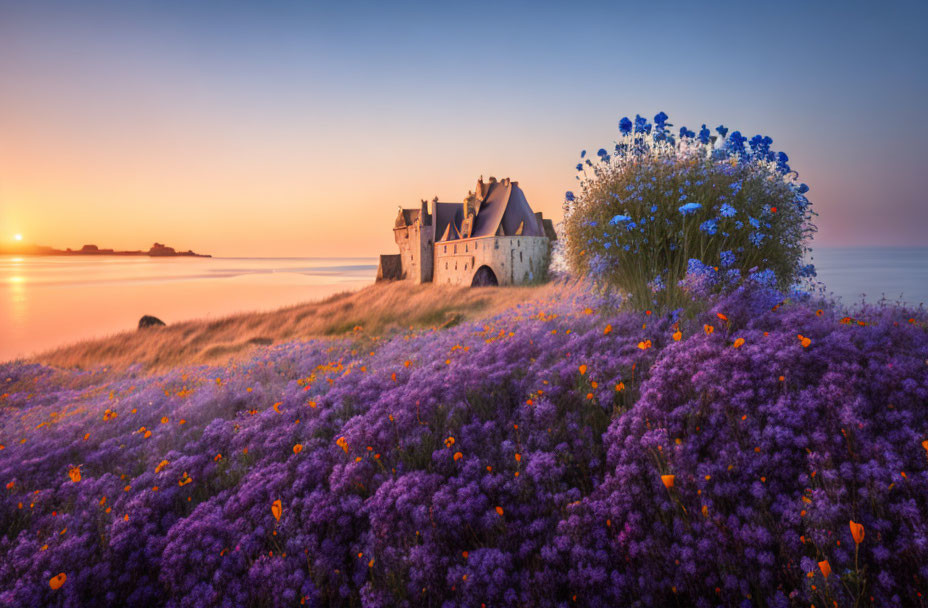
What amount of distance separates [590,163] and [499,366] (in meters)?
5.48

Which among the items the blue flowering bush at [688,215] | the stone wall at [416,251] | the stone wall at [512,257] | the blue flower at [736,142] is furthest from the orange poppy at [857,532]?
the stone wall at [416,251]

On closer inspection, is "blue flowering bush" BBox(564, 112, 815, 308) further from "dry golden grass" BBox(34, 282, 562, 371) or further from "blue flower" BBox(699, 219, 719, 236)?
"dry golden grass" BBox(34, 282, 562, 371)

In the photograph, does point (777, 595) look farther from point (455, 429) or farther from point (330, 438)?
point (330, 438)

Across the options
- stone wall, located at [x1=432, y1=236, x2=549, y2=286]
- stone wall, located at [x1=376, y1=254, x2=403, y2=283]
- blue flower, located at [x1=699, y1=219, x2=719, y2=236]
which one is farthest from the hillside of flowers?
stone wall, located at [x1=376, y1=254, x2=403, y2=283]

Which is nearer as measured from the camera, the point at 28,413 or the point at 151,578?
the point at 151,578

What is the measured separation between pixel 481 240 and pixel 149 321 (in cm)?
2470

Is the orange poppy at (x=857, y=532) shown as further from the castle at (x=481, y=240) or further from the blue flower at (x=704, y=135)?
the castle at (x=481, y=240)

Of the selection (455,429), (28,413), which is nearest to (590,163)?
(455,429)

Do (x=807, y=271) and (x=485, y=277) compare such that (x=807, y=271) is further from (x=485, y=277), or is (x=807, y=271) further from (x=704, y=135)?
(x=485, y=277)

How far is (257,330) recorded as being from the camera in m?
23.4

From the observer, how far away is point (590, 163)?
9.31m

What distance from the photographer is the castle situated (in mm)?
32094

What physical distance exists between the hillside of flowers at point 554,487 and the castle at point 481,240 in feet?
84.9

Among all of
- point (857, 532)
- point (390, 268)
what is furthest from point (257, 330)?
point (390, 268)
